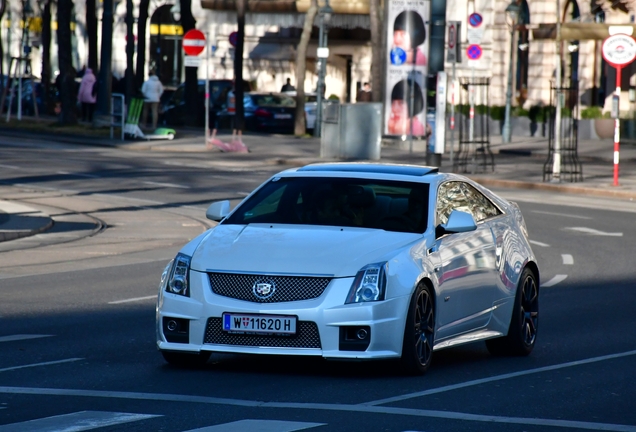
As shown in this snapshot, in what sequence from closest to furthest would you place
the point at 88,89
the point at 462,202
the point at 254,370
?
the point at 254,370
the point at 462,202
the point at 88,89

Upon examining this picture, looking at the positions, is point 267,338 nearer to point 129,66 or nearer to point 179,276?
point 179,276

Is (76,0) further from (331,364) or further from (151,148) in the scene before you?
(331,364)

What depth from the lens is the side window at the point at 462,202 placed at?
9844 mm

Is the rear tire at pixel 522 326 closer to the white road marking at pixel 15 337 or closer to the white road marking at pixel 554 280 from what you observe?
the white road marking at pixel 15 337

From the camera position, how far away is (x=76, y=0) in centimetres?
8462

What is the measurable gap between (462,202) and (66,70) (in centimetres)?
3713

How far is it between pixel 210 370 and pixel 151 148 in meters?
30.0

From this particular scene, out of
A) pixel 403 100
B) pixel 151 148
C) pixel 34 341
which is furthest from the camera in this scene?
pixel 403 100

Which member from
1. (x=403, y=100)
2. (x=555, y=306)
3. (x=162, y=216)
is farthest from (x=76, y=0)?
(x=555, y=306)

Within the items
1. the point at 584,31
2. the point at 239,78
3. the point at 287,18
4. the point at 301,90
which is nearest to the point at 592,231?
the point at 584,31

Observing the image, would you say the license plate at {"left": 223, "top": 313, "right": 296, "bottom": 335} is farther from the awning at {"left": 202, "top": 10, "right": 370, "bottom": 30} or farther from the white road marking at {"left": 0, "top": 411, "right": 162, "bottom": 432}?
the awning at {"left": 202, "top": 10, "right": 370, "bottom": 30}

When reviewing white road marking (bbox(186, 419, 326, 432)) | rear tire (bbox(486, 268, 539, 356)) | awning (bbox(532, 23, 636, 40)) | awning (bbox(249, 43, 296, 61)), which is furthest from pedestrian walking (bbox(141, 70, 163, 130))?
white road marking (bbox(186, 419, 326, 432))

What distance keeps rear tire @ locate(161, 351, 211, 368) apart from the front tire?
49.7 inches

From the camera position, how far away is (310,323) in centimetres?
852
